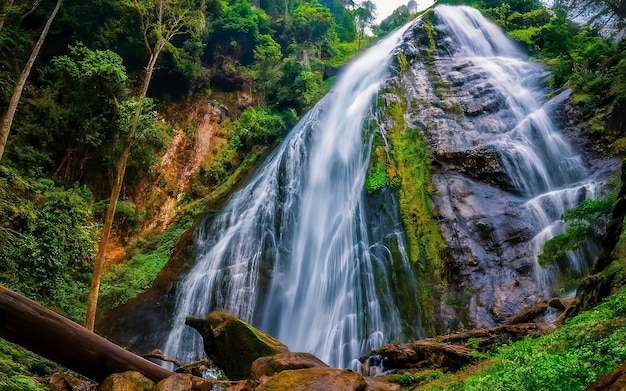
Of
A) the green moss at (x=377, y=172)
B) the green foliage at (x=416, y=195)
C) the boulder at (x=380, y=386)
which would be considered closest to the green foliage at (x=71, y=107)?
the green moss at (x=377, y=172)

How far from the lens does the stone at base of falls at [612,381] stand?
2268 mm

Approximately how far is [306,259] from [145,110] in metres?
8.50

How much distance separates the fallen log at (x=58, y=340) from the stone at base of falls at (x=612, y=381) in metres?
3.98

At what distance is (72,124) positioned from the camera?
13992 mm

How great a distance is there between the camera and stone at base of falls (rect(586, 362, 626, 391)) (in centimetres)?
227

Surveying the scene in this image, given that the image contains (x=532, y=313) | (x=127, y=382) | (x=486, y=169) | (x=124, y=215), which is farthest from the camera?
(x=124, y=215)

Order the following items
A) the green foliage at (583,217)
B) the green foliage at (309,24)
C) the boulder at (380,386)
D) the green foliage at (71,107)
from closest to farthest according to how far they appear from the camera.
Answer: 1. the boulder at (380,386)
2. the green foliage at (583,217)
3. the green foliage at (71,107)
4. the green foliage at (309,24)

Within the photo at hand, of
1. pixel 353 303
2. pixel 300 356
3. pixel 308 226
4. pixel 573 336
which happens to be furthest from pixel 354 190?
pixel 573 336

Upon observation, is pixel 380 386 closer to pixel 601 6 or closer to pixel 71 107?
pixel 71 107

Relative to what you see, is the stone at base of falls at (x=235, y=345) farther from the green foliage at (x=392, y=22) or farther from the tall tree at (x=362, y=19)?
the tall tree at (x=362, y=19)

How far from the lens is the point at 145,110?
14.8 meters

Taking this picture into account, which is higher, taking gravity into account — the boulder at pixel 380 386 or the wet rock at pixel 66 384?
the wet rock at pixel 66 384

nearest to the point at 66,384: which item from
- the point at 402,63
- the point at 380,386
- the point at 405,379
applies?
the point at 380,386

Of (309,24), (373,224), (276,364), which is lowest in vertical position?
(276,364)
